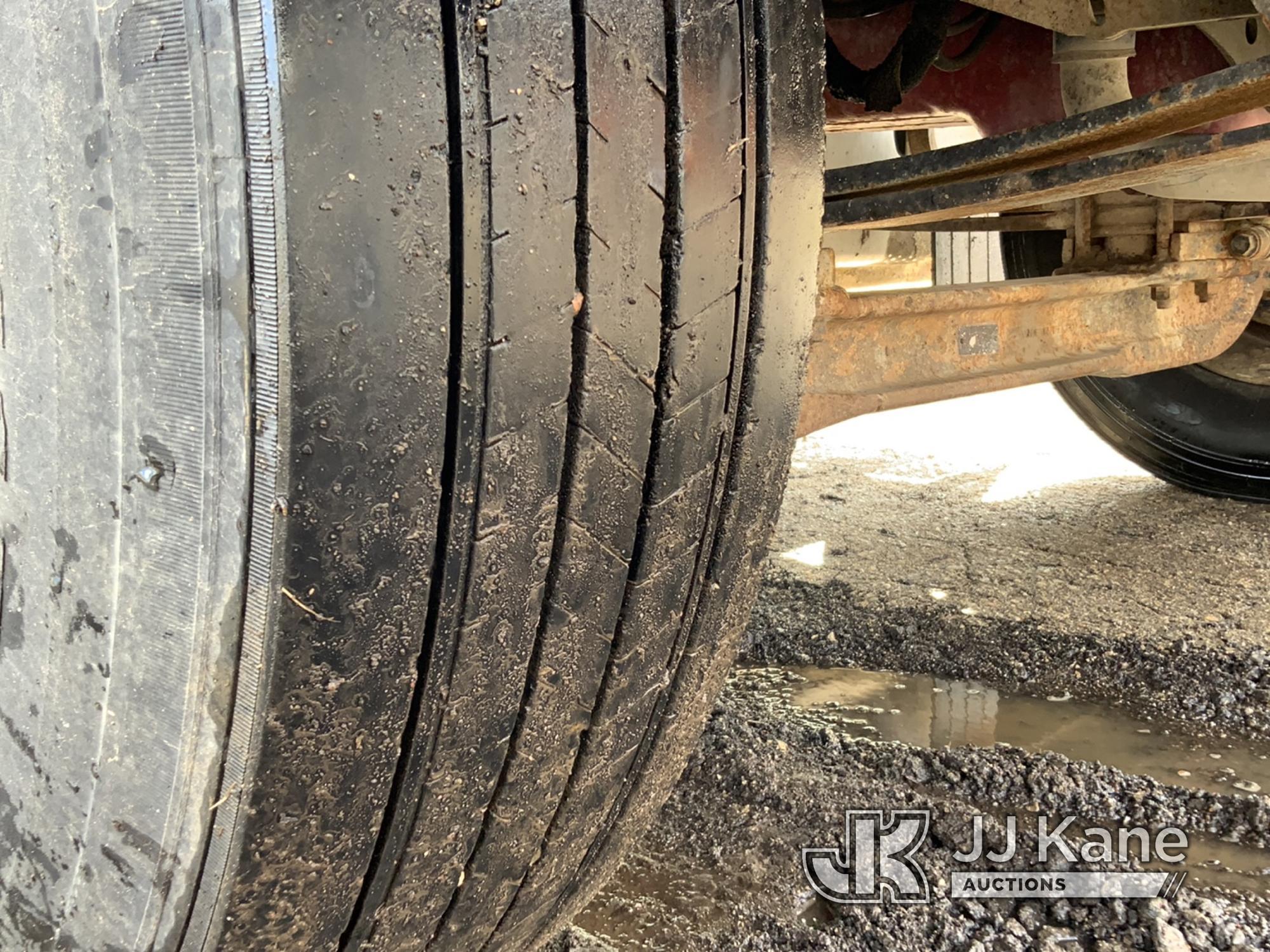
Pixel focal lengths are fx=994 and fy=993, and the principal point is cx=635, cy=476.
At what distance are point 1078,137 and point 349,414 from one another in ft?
3.01

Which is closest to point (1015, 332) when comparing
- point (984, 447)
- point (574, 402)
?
point (574, 402)

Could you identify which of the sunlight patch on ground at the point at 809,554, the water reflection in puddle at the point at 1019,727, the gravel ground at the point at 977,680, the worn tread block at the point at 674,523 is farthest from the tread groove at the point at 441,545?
the sunlight patch on ground at the point at 809,554

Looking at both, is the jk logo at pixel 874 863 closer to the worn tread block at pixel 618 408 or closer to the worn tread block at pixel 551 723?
the worn tread block at pixel 551 723

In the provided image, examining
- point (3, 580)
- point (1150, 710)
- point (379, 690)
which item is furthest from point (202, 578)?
point (1150, 710)

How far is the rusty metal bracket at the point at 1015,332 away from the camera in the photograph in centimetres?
148

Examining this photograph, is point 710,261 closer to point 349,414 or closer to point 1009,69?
point 349,414

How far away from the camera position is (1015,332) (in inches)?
70.1

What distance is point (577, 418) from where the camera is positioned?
2.43ft

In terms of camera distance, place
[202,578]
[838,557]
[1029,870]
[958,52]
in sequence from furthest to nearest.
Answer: [838,557], [958,52], [1029,870], [202,578]

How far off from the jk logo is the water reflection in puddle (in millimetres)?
288

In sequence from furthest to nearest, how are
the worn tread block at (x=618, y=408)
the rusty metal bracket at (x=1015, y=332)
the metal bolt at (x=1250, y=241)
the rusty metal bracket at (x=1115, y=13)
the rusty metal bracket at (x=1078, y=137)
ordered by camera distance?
the metal bolt at (x=1250, y=241)
the rusty metal bracket at (x=1015, y=332)
the rusty metal bracket at (x=1115, y=13)
the rusty metal bracket at (x=1078, y=137)
the worn tread block at (x=618, y=408)

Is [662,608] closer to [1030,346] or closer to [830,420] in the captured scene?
[830,420]

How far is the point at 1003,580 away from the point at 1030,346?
79cm

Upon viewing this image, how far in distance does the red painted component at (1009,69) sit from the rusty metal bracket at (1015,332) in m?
0.31
